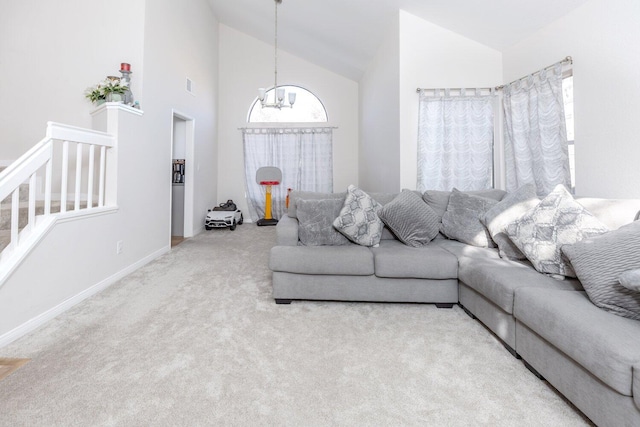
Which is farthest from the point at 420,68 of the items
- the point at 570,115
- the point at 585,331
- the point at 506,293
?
the point at 585,331

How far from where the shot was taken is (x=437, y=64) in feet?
12.3

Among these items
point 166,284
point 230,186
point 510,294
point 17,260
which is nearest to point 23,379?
point 17,260

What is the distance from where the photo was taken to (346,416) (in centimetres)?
125

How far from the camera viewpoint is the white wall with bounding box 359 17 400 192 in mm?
3906

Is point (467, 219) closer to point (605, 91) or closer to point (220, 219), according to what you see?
point (605, 91)

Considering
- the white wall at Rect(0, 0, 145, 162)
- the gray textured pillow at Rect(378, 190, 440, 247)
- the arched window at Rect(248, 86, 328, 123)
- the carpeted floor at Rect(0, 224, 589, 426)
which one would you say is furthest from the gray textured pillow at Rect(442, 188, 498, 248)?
the arched window at Rect(248, 86, 328, 123)

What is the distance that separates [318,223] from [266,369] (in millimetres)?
1287

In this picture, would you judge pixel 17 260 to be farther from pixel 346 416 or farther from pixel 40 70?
pixel 40 70

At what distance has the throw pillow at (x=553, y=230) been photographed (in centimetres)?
176

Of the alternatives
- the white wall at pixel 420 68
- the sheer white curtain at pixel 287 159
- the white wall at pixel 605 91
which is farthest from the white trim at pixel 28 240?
the sheer white curtain at pixel 287 159

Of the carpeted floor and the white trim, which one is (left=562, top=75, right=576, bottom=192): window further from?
the white trim

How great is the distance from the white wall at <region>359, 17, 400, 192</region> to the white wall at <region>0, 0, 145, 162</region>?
3020 millimetres

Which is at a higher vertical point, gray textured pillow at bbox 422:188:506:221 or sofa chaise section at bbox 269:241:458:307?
gray textured pillow at bbox 422:188:506:221

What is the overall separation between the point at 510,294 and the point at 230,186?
5.98 m
